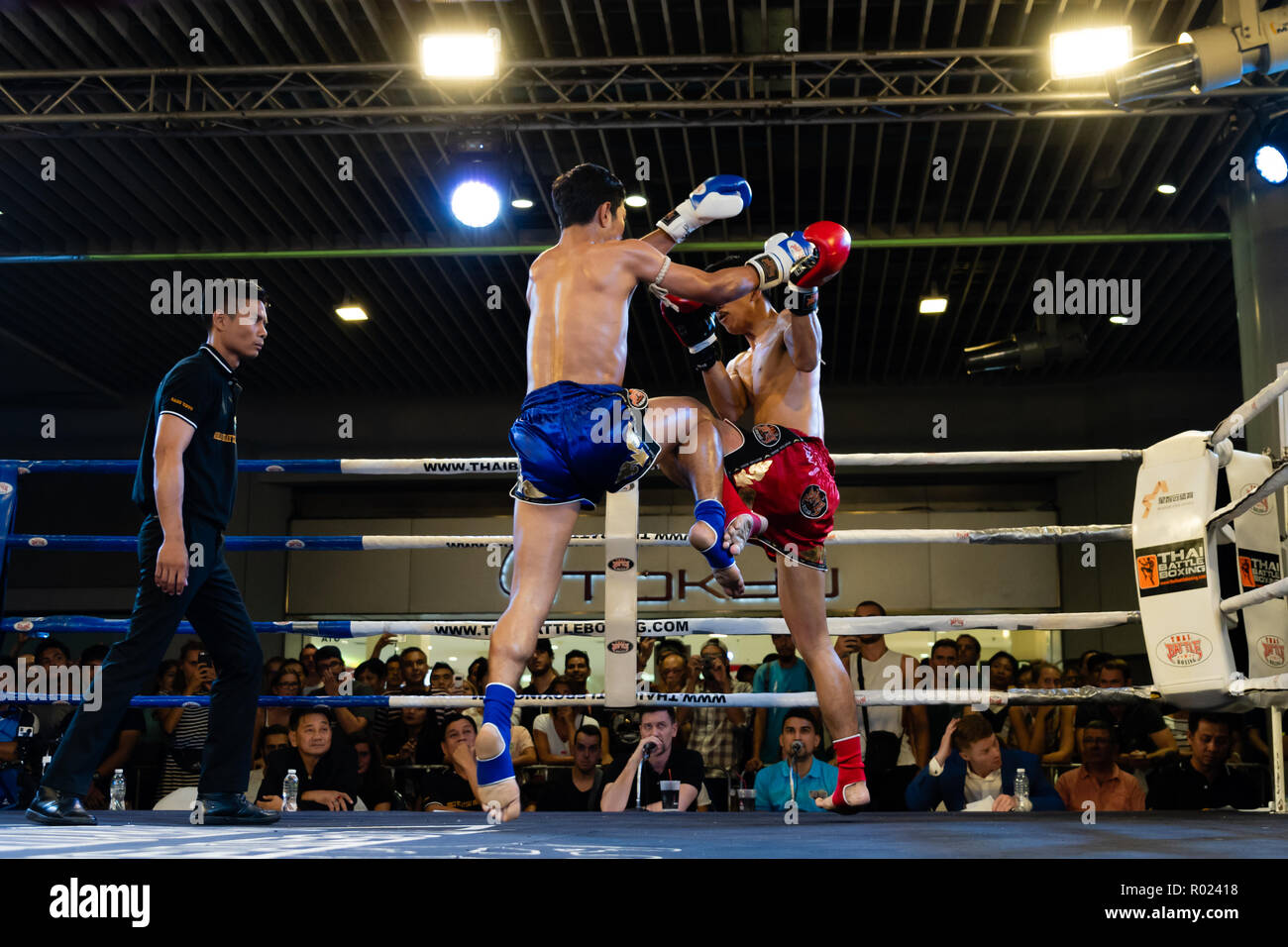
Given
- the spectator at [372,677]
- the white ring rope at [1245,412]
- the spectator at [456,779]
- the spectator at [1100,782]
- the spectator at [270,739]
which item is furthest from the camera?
the spectator at [372,677]

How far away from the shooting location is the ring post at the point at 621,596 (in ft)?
10.7

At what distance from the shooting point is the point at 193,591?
2.67 metres

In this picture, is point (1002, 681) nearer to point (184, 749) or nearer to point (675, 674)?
point (675, 674)

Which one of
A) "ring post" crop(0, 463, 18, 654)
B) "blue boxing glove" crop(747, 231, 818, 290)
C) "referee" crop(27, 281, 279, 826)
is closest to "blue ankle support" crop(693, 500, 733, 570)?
"blue boxing glove" crop(747, 231, 818, 290)

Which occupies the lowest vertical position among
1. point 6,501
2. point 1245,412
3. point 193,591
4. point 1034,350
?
point 193,591

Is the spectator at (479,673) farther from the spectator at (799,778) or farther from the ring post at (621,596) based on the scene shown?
the ring post at (621,596)

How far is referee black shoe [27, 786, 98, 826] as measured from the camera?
249 cm

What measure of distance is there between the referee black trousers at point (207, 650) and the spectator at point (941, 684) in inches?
110

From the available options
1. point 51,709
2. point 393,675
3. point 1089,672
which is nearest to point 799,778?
point 1089,672

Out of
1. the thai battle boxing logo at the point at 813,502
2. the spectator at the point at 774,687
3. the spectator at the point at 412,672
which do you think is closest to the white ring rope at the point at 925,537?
the thai battle boxing logo at the point at 813,502

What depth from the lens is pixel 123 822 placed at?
8.69 ft

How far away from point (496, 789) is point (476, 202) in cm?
391
